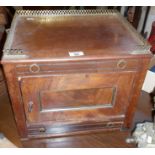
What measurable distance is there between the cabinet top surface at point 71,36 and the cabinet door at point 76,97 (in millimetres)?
109

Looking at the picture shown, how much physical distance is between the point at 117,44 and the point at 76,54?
22 cm

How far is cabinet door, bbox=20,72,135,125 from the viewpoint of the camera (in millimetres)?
957

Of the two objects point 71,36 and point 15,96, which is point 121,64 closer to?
point 71,36

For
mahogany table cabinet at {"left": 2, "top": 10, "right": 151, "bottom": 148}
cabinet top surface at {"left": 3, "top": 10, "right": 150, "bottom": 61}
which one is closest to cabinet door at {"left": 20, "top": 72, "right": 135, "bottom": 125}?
mahogany table cabinet at {"left": 2, "top": 10, "right": 151, "bottom": 148}

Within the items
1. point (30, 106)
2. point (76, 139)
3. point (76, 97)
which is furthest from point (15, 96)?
point (76, 139)

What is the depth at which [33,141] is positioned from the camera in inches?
47.8

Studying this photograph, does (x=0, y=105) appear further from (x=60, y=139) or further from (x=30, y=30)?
(x=30, y=30)

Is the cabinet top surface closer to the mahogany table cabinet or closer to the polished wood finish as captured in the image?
the mahogany table cabinet

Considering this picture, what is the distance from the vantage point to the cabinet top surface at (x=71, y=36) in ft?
2.93

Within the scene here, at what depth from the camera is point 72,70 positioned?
92cm

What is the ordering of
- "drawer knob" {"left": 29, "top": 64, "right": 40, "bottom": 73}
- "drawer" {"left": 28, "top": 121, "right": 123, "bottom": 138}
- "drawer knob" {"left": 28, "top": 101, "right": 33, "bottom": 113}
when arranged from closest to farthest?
"drawer knob" {"left": 29, "top": 64, "right": 40, "bottom": 73}
"drawer knob" {"left": 28, "top": 101, "right": 33, "bottom": 113}
"drawer" {"left": 28, "top": 121, "right": 123, "bottom": 138}

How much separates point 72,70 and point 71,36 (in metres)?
0.20

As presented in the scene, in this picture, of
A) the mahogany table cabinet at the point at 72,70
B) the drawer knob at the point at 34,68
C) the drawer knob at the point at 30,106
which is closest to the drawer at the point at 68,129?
the mahogany table cabinet at the point at 72,70

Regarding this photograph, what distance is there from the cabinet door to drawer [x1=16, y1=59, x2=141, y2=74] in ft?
0.10
